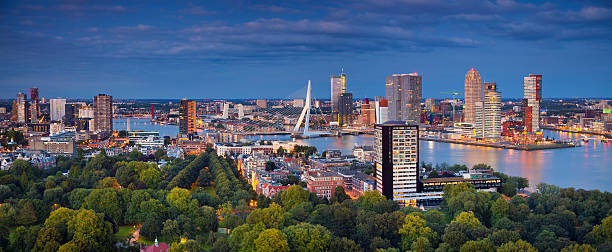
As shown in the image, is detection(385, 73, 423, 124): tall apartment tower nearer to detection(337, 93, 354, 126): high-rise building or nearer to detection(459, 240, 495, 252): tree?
detection(337, 93, 354, 126): high-rise building

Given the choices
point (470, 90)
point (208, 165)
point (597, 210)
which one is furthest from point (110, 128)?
point (597, 210)

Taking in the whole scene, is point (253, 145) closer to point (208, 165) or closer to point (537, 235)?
point (208, 165)

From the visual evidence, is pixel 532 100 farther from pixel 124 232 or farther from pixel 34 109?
pixel 124 232

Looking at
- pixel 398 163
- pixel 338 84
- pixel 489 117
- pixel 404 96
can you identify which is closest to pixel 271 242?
pixel 398 163

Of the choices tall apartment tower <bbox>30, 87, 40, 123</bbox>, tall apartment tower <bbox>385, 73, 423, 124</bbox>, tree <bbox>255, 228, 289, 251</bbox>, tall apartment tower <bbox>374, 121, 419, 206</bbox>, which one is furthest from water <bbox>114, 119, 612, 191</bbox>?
tall apartment tower <bbox>30, 87, 40, 123</bbox>

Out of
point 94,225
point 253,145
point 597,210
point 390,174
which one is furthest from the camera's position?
point 253,145

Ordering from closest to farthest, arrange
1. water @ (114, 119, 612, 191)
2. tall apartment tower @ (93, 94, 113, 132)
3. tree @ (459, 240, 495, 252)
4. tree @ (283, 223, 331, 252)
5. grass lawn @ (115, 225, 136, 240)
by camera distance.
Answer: tree @ (459, 240, 495, 252) → tree @ (283, 223, 331, 252) → grass lawn @ (115, 225, 136, 240) → water @ (114, 119, 612, 191) → tall apartment tower @ (93, 94, 113, 132)

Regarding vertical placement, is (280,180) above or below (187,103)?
below
